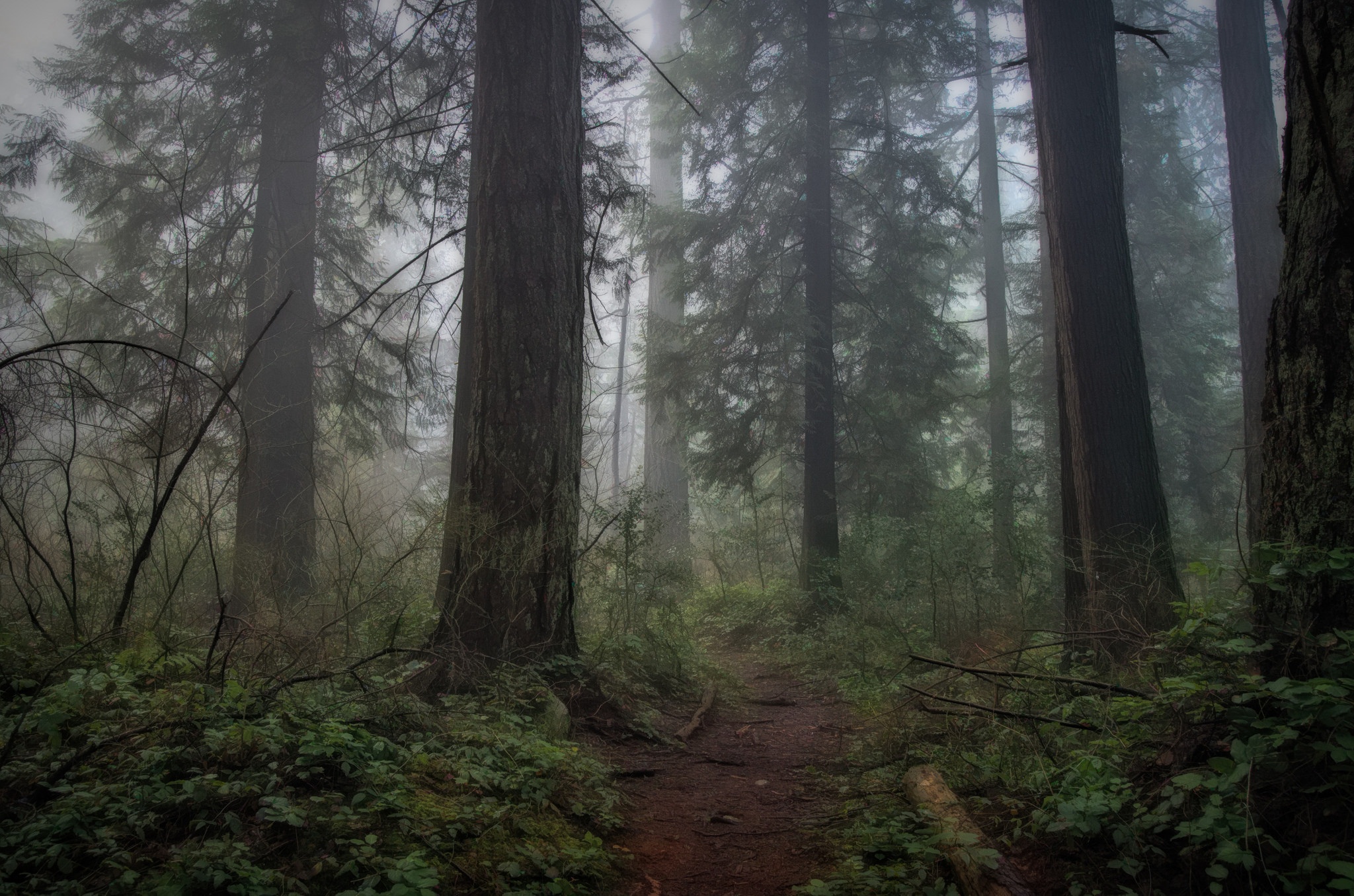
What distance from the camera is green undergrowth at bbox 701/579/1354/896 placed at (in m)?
1.97

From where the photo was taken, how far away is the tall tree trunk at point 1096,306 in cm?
552

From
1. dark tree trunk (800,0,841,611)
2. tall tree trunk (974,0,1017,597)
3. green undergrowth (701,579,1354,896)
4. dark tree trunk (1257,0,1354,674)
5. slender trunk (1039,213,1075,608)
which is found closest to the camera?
green undergrowth (701,579,1354,896)

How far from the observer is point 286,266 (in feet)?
30.7

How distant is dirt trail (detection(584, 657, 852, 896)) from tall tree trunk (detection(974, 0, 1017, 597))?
19.2ft

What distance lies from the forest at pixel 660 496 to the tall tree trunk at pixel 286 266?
7cm

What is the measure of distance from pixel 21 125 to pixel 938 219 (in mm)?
14714

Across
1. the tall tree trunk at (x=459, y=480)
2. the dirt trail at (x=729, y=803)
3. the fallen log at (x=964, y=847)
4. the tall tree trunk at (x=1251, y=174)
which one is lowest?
the dirt trail at (x=729, y=803)

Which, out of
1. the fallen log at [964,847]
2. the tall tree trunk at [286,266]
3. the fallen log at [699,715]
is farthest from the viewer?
the tall tree trunk at [286,266]

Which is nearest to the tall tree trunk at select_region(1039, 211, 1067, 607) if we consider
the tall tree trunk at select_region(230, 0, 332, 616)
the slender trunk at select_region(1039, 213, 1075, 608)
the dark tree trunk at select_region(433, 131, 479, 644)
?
the slender trunk at select_region(1039, 213, 1075, 608)

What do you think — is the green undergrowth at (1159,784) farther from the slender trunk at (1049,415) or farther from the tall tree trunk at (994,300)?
the slender trunk at (1049,415)

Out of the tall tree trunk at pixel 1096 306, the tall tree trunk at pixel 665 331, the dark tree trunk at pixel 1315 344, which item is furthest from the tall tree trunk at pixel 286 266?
the dark tree trunk at pixel 1315 344

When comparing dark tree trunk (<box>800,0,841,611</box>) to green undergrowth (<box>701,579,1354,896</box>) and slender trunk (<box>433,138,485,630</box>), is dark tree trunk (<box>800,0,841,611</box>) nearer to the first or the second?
slender trunk (<box>433,138,485,630</box>)

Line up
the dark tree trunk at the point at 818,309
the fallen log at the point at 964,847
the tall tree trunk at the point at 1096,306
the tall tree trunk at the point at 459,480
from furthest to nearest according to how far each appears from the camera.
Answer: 1. the dark tree trunk at the point at 818,309
2. the tall tree trunk at the point at 1096,306
3. the tall tree trunk at the point at 459,480
4. the fallen log at the point at 964,847

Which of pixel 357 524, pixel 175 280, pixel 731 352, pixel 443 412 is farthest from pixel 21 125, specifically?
pixel 731 352
